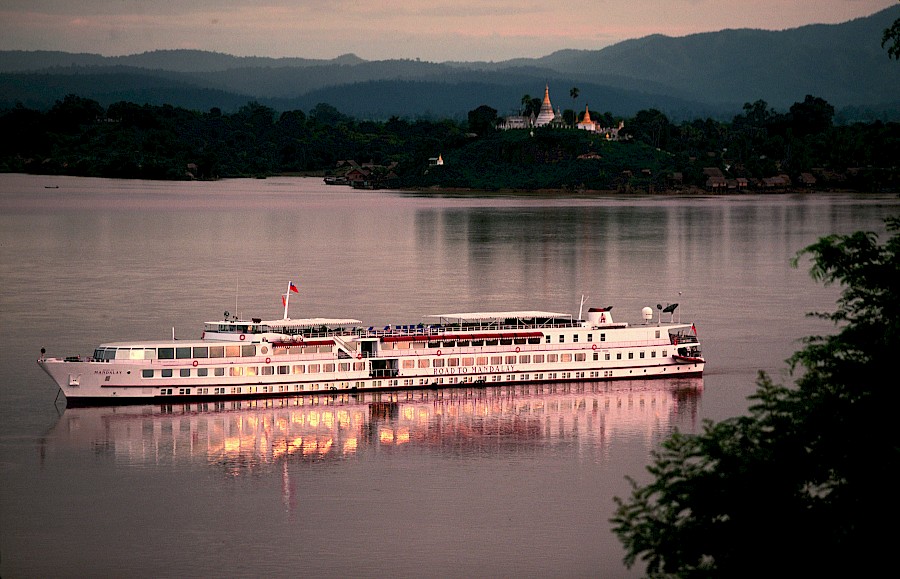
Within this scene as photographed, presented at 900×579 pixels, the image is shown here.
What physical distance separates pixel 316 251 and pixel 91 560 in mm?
70814

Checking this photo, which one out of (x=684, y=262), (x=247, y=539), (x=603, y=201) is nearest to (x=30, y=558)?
(x=247, y=539)

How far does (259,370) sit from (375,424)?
5.10 meters

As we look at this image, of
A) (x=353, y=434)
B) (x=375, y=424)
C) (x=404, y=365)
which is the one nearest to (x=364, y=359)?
(x=404, y=365)

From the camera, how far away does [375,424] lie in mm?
39938

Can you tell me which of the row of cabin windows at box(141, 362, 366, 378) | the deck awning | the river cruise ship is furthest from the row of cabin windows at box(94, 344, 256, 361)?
the deck awning

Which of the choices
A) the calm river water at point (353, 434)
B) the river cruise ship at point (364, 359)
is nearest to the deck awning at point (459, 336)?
the river cruise ship at point (364, 359)

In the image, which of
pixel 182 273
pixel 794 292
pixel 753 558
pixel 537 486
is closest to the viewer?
pixel 753 558

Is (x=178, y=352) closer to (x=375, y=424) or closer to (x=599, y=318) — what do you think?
(x=375, y=424)

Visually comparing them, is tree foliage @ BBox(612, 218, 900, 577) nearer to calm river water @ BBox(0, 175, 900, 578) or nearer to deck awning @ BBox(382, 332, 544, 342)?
calm river water @ BBox(0, 175, 900, 578)

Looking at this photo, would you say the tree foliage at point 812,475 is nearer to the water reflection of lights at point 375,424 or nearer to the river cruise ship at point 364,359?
the water reflection of lights at point 375,424

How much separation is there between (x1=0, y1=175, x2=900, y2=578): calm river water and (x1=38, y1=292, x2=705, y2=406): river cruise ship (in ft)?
2.57

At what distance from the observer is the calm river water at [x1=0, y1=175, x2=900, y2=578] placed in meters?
28.5

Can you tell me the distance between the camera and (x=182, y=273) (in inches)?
3177

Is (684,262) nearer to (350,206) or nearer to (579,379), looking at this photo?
(579,379)
